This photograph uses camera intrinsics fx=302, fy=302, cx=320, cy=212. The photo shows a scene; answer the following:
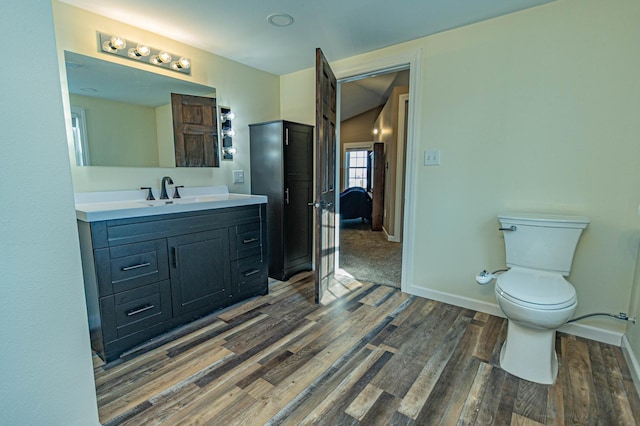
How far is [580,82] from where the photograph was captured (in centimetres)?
190

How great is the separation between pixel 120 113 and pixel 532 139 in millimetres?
2955

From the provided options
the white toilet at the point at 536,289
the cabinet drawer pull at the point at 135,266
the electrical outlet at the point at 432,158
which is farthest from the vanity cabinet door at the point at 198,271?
the white toilet at the point at 536,289

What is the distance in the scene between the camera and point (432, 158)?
2.50 m

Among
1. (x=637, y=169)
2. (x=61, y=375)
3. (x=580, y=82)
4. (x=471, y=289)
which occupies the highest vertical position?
(x=580, y=82)

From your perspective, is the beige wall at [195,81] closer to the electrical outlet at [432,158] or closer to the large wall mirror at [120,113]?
the large wall mirror at [120,113]

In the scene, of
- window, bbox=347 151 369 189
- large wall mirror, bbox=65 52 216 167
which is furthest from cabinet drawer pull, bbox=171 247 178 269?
window, bbox=347 151 369 189

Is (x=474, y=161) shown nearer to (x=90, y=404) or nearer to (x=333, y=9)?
(x=333, y=9)

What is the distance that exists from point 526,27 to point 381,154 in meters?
3.57

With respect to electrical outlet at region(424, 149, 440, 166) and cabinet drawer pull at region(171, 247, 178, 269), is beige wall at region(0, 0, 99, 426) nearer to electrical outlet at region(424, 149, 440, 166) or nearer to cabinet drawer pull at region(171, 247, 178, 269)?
cabinet drawer pull at region(171, 247, 178, 269)

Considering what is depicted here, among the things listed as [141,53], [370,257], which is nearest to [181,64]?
[141,53]

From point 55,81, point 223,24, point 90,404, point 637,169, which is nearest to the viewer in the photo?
point 55,81

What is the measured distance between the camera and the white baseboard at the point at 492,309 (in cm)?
193

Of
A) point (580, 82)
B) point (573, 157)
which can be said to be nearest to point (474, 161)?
point (573, 157)

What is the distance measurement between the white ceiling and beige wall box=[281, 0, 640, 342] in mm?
198
